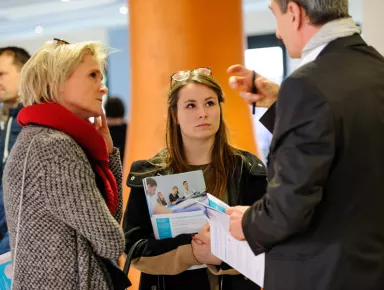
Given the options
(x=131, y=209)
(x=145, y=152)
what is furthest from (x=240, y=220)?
(x=145, y=152)

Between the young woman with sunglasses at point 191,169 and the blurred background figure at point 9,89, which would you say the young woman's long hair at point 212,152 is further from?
the blurred background figure at point 9,89

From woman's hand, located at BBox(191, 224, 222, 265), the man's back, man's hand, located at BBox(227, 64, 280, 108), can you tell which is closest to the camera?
the man's back

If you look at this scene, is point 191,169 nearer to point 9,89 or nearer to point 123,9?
point 9,89

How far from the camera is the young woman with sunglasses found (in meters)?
2.26

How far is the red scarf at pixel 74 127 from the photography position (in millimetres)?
1832

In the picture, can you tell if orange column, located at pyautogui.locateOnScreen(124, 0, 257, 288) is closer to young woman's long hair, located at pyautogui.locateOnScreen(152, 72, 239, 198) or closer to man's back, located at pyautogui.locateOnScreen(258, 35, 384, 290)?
young woman's long hair, located at pyautogui.locateOnScreen(152, 72, 239, 198)

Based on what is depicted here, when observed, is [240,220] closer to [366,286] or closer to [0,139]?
[366,286]

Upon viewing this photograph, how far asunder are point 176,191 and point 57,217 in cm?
60

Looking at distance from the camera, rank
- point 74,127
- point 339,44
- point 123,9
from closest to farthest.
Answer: point 339,44 → point 74,127 → point 123,9

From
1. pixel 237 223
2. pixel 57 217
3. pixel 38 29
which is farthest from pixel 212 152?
pixel 38 29

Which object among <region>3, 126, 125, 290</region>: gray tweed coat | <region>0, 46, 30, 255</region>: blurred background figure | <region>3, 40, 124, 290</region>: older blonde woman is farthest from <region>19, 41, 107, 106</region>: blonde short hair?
<region>0, 46, 30, 255</region>: blurred background figure

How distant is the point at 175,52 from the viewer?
3342mm

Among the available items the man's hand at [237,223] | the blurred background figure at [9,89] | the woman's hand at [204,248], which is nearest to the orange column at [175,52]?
the blurred background figure at [9,89]

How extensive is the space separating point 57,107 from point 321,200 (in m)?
0.90
